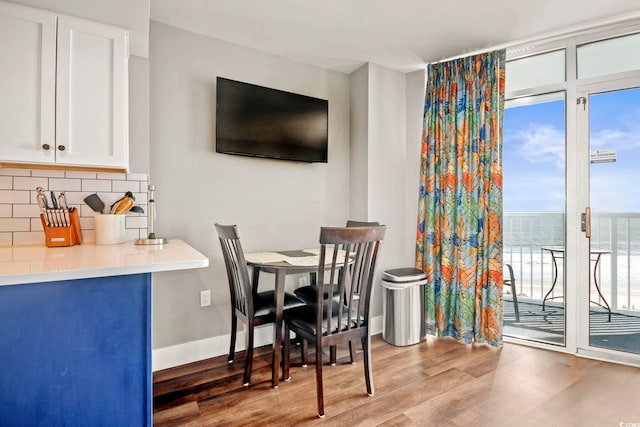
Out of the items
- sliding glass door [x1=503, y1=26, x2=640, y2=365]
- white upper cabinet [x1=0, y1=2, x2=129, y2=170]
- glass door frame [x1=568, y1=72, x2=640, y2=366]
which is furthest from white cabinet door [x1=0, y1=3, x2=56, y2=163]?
glass door frame [x1=568, y1=72, x2=640, y2=366]

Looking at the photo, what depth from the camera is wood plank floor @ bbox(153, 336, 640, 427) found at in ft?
6.02

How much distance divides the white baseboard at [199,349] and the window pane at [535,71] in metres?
3.04

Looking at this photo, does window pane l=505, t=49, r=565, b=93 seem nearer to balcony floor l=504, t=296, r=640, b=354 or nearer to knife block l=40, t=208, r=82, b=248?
balcony floor l=504, t=296, r=640, b=354

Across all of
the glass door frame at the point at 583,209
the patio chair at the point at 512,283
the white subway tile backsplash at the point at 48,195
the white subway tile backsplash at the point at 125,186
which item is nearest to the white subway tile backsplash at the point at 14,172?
the white subway tile backsplash at the point at 48,195

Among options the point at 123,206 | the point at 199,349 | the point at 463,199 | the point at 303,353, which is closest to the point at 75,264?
the point at 123,206

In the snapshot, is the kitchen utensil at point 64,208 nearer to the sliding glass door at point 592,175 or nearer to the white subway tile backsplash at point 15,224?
the white subway tile backsplash at point 15,224

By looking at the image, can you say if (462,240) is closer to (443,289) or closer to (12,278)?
(443,289)

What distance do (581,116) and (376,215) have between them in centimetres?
179

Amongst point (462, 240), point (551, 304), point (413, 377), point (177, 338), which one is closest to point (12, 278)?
point (177, 338)

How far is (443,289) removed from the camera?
3.05 meters

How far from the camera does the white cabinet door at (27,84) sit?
5.27ft

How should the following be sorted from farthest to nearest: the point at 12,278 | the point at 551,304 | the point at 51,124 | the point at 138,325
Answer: the point at 551,304 < the point at 51,124 < the point at 138,325 < the point at 12,278

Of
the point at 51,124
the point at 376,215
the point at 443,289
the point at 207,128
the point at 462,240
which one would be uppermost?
the point at 207,128

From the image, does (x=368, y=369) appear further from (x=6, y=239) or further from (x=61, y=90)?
(x=61, y=90)
